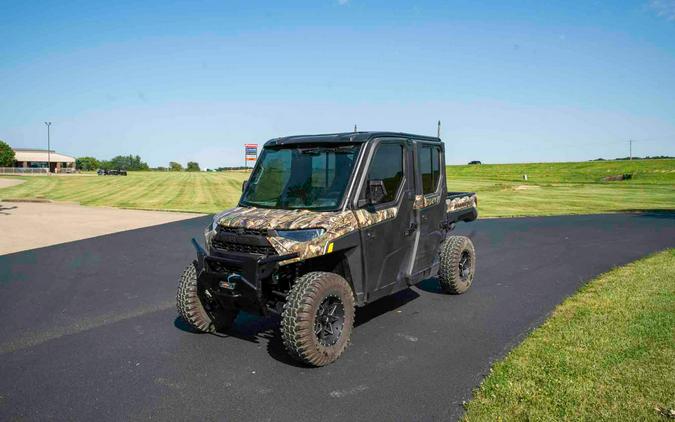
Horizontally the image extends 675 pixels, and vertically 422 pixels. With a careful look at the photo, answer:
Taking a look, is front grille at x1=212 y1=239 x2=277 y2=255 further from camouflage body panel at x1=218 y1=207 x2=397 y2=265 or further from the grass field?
the grass field

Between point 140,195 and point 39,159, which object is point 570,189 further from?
point 39,159

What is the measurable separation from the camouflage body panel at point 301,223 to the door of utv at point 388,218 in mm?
76

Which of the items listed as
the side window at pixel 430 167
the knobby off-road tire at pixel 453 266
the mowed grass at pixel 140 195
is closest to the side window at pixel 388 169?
the side window at pixel 430 167

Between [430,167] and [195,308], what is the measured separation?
12.4 feet

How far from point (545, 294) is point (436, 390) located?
416cm

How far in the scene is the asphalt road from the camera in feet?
14.0

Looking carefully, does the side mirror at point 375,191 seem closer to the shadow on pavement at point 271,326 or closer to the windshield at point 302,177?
the windshield at point 302,177

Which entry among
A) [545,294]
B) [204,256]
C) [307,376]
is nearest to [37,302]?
[204,256]

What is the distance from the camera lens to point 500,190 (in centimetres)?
4056

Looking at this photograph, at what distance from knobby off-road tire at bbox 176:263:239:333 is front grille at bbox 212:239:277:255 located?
475mm

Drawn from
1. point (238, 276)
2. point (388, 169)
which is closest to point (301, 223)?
point (238, 276)

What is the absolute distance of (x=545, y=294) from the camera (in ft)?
25.8

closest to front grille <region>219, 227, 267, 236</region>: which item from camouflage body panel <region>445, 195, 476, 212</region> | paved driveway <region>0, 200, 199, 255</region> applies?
camouflage body panel <region>445, 195, 476, 212</region>

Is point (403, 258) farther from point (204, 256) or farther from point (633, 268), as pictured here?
point (633, 268)
